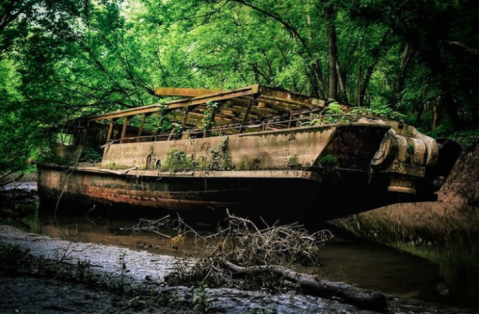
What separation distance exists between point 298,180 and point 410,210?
15.2 feet

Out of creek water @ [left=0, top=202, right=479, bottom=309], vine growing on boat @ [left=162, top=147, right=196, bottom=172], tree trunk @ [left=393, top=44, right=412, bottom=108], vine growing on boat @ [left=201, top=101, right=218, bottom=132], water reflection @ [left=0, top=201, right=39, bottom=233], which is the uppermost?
tree trunk @ [left=393, top=44, right=412, bottom=108]

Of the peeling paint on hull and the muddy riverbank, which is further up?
the peeling paint on hull

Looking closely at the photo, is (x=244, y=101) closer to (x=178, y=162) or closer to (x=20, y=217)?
(x=178, y=162)

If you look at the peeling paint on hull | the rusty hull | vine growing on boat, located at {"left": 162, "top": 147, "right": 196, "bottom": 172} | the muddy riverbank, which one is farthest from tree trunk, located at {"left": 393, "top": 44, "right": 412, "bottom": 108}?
the muddy riverbank

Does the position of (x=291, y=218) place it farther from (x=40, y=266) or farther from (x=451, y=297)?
(x=40, y=266)

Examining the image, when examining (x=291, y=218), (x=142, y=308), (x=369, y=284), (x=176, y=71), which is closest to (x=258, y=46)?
(x=176, y=71)

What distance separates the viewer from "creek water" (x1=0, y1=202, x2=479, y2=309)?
4758 millimetres

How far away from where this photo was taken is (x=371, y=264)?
6203mm

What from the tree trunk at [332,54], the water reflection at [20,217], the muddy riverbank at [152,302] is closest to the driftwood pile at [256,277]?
the muddy riverbank at [152,302]

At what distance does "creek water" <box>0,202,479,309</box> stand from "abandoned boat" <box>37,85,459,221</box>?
40.6 inches

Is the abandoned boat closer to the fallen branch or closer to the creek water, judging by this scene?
the creek water

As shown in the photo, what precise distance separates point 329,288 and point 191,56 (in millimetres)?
13108

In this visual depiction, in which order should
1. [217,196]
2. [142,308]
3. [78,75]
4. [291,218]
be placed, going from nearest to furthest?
[142,308] → [291,218] → [217,196] → [78,75]

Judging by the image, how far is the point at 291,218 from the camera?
779cm
